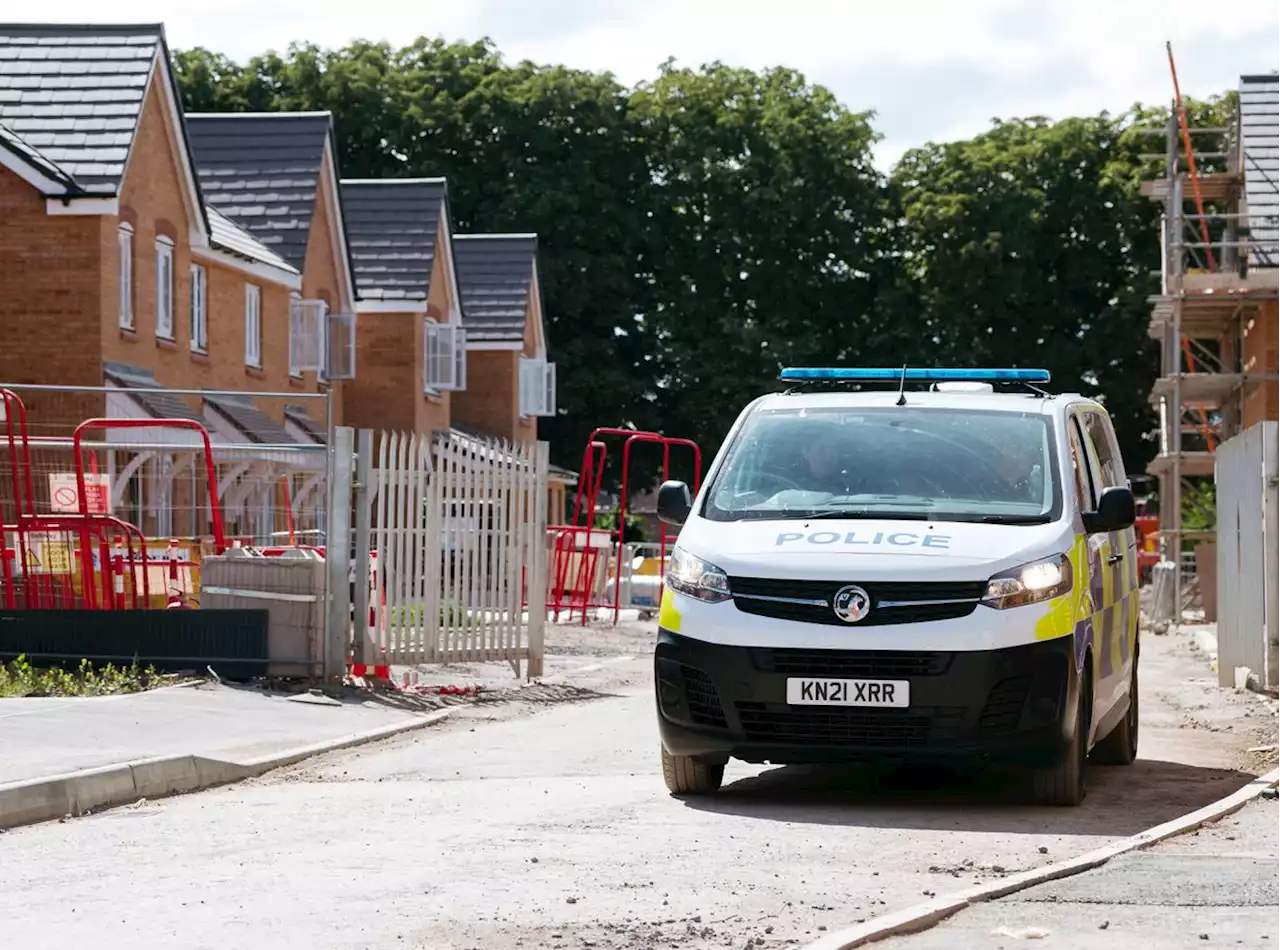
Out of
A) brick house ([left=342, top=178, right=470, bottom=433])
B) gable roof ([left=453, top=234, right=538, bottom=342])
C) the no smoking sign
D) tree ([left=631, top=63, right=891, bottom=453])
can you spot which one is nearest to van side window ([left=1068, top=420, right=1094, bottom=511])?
the no smoking sign

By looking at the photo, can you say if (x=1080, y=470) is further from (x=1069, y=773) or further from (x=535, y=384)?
(x=535, y=384)

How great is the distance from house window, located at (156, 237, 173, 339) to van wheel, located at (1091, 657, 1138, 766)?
23.4 metres

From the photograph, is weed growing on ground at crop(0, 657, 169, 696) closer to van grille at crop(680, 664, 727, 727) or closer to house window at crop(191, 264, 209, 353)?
van grille at crop(680, 664, 727, 727)

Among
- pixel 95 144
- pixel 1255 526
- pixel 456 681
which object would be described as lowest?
pixel 456 681

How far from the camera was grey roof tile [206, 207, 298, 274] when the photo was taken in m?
38.2

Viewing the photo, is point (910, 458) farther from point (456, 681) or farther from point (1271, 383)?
point (1271, 383)

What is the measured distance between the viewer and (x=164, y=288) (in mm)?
35438

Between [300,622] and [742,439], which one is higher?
[742,439]

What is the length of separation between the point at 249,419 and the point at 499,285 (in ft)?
69.0

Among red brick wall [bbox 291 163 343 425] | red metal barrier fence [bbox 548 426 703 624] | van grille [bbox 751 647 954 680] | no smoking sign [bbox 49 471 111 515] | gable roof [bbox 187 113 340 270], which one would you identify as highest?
gable roof [bbox 187 113 340 270]

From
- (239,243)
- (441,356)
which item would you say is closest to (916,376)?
(239,243)

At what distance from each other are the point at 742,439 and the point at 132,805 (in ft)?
11.7

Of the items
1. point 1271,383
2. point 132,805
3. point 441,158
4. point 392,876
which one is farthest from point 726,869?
point 441,158

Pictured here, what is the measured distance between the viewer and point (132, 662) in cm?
1798
